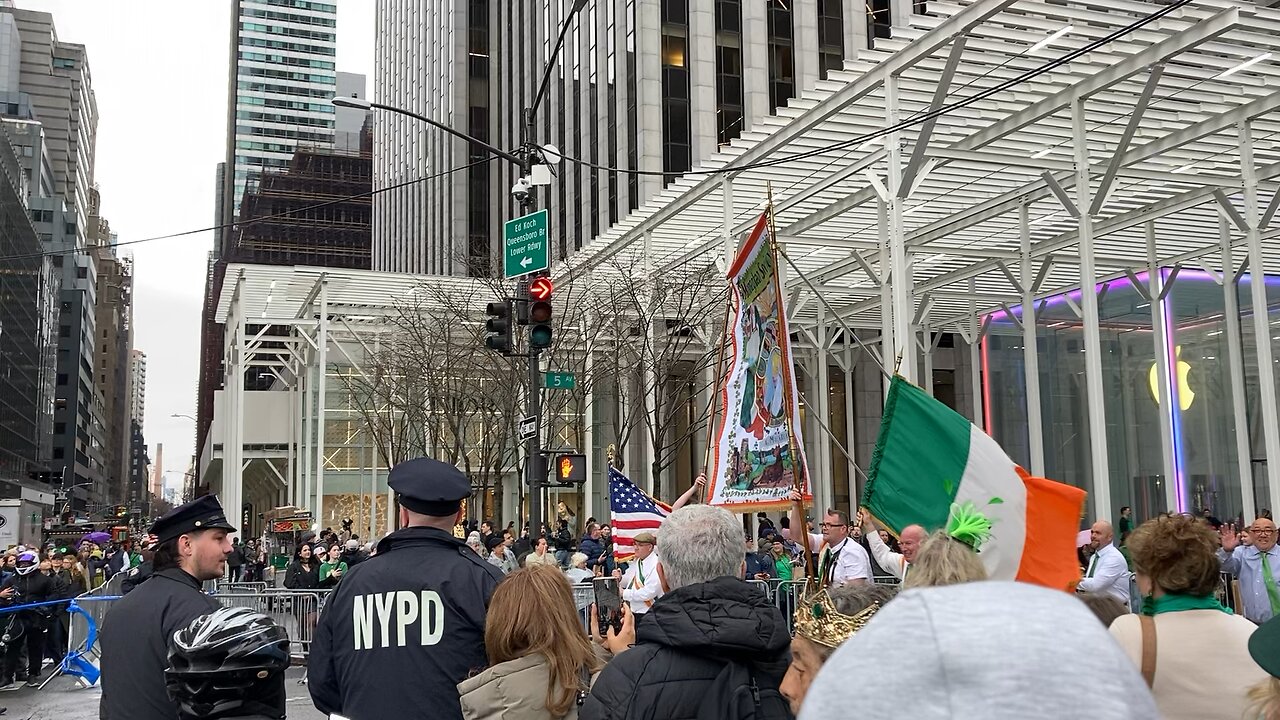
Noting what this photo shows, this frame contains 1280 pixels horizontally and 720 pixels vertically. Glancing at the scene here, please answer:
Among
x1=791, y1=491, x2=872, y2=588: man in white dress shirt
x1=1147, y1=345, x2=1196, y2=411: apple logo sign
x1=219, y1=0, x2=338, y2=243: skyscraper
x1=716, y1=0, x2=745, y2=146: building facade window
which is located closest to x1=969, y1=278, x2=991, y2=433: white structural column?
x1=1147, y1=345, x2=1196, y2=411: apple logo sign

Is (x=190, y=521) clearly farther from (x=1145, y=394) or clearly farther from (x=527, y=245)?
(x=1145, y=394)

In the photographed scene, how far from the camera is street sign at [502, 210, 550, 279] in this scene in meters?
15.5

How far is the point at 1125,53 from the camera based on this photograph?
64.1 ft

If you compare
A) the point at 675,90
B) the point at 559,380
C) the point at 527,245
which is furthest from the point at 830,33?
the point at 527,245

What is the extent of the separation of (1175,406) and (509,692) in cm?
3344

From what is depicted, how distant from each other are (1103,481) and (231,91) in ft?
664

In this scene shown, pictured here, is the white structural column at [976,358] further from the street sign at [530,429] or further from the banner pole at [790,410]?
the banner pole at [790,410]

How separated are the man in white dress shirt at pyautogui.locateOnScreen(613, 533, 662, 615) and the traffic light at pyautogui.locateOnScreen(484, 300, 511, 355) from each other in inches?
214

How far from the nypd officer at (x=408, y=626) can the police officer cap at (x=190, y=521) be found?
2.60 feet

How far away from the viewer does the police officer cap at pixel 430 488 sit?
4754 mm

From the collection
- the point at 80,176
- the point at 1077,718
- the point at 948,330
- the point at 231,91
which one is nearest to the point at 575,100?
the point at 948,330

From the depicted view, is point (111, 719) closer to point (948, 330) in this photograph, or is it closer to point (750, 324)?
point (750, 324)

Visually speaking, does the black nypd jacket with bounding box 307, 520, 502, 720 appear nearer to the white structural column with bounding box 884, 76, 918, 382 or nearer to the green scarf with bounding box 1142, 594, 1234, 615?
the green scarf with bounding box 1142, 594, 1234, 615

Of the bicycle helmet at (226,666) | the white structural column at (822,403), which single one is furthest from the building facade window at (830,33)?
the bicycle helmet at (226,666)
